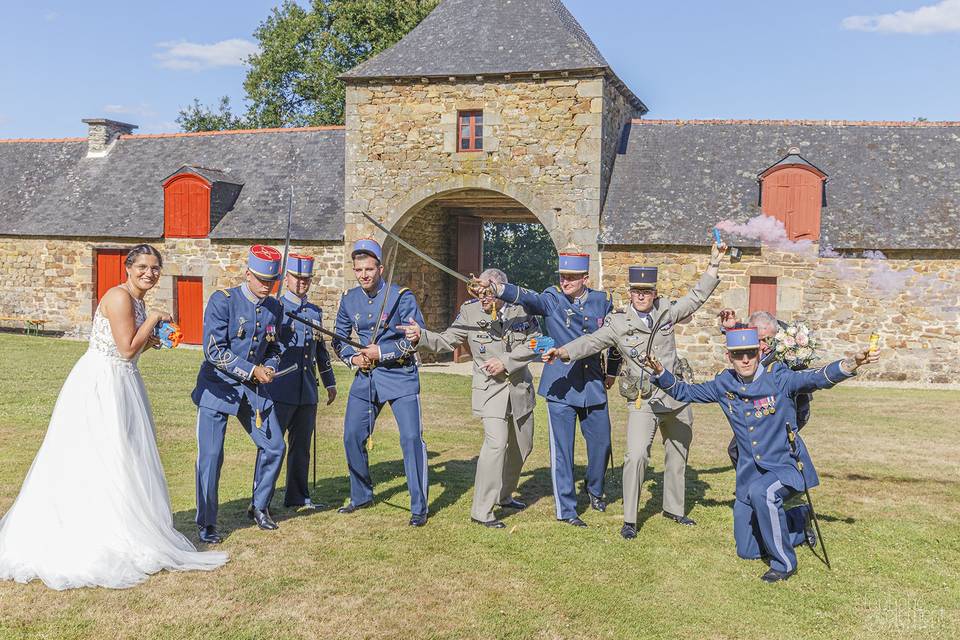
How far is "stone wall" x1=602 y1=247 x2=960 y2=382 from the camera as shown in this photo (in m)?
16.2

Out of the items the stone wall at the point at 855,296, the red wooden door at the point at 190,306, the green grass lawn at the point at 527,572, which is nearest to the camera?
the green grass lawn at the point at 527,572

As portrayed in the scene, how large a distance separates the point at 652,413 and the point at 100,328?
12.7 ft

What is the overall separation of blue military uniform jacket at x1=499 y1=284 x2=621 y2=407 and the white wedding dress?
2788 millimetres

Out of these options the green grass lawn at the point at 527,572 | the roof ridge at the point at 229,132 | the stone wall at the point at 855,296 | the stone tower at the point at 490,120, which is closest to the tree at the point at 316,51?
the roof ridge at the point at 229,132

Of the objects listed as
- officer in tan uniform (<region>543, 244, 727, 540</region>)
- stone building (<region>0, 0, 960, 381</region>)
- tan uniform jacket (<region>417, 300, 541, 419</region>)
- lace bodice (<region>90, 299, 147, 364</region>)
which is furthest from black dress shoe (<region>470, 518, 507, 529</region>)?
stone building (<region>0, 0, 960, 381</region>)

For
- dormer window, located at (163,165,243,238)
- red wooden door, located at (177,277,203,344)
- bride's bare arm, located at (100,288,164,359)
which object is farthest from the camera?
red wooden door, located at (177,277,203,344)

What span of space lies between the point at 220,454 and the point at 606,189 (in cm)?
1277

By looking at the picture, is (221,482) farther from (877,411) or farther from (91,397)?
(877,411)

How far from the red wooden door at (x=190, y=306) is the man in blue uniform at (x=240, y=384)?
14.9 metres

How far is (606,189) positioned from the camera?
57.1ft

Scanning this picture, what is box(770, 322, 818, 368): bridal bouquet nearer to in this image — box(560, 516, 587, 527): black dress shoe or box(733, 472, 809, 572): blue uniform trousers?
box(733, 472, 809, 572): blue uniform trousers

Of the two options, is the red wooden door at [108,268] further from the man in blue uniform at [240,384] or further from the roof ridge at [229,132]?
the man in blue uniform at [240,384]

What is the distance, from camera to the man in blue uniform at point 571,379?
6613 mm

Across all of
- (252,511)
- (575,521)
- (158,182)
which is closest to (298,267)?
(252,511)
